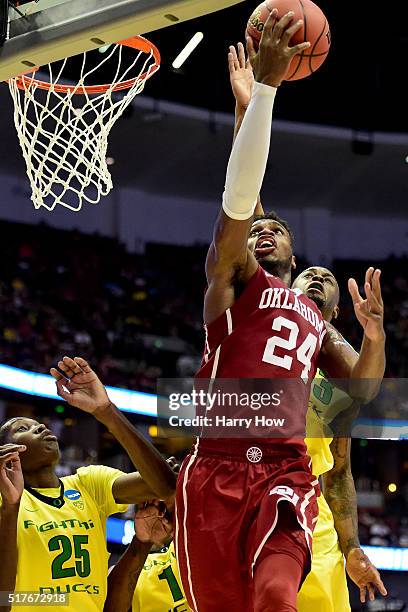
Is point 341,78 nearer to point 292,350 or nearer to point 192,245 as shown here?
point 192,245

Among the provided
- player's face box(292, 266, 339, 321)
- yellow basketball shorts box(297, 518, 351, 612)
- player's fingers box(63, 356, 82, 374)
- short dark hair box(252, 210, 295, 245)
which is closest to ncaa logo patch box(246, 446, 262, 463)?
player's fingers box(63, 356, 82, 374)

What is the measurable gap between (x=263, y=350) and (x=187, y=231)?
1575 cm

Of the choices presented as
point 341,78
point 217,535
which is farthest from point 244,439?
point 341,78

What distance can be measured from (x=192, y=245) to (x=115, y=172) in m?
2.05

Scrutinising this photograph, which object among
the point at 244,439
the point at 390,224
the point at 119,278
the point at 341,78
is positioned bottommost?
the point at 244,439

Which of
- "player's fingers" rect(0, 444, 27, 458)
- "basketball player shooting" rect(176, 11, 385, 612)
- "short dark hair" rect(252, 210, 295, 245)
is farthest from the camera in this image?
"player's fingers" rect(0, 444, 27, 458)

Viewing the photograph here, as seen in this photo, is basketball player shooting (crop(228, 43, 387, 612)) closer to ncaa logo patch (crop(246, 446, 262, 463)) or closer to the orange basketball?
the orange basketball

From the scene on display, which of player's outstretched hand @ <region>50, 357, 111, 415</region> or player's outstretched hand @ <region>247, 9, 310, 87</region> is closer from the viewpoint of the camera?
player's outstretched hand @ <region>247, 9, 310, 87</region>

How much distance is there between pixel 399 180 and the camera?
19.0m

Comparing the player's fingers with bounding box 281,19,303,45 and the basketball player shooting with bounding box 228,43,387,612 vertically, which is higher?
the player's fingers with bounding box 281,19,303,45

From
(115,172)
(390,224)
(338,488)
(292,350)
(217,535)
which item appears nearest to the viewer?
(217,535)

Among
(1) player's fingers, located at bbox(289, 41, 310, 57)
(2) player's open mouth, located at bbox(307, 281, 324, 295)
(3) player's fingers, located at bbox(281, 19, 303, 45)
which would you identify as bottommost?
(2) player's open mouth, located at bbox(307, 281, 324, 295)

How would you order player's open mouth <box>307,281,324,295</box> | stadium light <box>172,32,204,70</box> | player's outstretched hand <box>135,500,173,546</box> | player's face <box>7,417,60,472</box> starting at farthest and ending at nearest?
player's open mouth <box>307,281,324,295</box> < player's face <box>7,417,60,472</box> < stadium light <box>172,32,204,70</box> < player's outstretched hand <box>135,500,173,546</box>

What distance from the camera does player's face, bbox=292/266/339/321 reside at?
15.1ft
